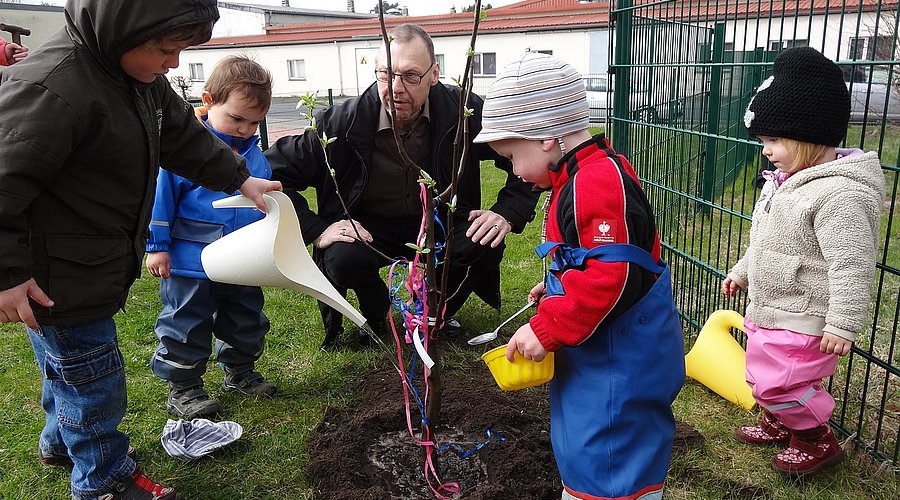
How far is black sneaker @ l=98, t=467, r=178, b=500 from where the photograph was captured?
2113 millimetres

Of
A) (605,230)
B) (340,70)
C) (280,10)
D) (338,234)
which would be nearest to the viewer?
(605,230)

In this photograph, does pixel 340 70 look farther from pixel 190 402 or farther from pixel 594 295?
pixel 594 295

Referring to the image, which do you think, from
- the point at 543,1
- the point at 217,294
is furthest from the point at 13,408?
the point at 543,1

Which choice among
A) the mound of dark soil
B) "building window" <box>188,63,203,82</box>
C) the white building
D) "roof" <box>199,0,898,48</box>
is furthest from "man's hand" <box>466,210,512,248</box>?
"building window" <box>188,63,203,82</box>

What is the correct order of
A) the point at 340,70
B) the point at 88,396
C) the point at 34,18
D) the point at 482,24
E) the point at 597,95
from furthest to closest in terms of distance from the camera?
1. the point at 340,70
2. the point at 482,24
3. the point at 34,18
4. the point at 597,95
5. the point at 88,396

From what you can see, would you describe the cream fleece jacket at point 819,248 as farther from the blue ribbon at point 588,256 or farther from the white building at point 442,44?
the white building at point 442,44

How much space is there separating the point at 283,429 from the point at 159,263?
0.78 m

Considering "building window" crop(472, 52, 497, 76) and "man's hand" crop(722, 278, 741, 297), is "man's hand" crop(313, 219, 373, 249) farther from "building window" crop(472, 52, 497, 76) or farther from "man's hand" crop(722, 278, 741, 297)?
"building window" crop(472, 52, 497, 76)

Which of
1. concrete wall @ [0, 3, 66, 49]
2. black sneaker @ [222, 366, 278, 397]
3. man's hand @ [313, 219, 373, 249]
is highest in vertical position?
concrete wall @ [0, 3, 66, 49]

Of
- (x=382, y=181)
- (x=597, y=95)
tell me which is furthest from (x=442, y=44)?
(x=382, y=181)

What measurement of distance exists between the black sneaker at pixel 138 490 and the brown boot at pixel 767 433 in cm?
198

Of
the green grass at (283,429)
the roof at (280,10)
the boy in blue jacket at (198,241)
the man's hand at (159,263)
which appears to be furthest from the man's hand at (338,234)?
the roof at (280,10)

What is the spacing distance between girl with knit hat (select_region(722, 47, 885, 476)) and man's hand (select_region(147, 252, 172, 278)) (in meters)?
2.06

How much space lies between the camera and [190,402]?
9.07 ft
